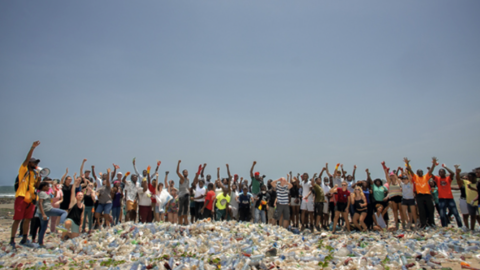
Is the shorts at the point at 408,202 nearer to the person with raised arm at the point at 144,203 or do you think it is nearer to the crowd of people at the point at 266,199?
the crowd of people at the point at 266,199

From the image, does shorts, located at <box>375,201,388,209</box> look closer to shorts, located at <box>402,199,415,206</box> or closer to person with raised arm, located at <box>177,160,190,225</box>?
shorts, located at <box>402,199,415,206</box>

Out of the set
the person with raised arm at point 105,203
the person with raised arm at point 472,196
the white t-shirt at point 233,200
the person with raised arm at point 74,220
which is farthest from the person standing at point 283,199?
the person with raised arm at point 74,220

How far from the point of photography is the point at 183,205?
13.9 metres

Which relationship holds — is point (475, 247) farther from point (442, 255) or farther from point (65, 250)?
point (65, 250)

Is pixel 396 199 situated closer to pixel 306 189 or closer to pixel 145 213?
pixel 306 189

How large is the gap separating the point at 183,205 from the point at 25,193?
6540 mm

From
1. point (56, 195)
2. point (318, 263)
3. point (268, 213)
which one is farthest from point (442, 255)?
point (56, 195)

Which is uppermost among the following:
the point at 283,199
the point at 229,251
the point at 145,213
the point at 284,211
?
the point at 283,199

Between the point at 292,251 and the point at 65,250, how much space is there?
23.6ft

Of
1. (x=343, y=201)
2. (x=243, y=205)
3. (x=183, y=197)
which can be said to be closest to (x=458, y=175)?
(x=343, y=201)

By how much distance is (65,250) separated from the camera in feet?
30.1

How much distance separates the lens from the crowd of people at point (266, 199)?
11.8m

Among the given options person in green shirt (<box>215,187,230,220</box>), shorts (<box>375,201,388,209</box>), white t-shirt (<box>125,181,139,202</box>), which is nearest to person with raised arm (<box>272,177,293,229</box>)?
person in green shirt (<box>215,187,230,220</box>)

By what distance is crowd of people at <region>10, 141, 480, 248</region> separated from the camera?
38.8ft
